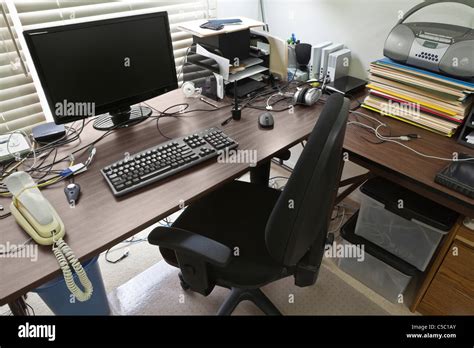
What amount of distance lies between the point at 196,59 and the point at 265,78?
0.39 metres

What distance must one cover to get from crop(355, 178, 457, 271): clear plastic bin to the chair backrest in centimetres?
54

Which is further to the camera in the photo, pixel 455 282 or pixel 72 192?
pixel 455 282

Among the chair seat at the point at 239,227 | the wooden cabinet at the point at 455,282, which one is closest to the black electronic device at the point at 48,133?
the chair seat at the point at 239,227

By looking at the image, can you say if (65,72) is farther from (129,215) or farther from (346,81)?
(346,81)

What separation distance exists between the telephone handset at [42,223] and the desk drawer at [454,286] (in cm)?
135

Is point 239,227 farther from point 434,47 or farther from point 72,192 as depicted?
point 434,47

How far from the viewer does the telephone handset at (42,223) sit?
0.84 m

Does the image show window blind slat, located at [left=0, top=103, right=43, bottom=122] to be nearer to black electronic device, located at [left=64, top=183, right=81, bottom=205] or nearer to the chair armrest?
black electronic device, located at [left=64, top=183, right=81, bottom=205]

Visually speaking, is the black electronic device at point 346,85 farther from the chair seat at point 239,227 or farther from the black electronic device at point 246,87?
the chair seat at point 239,227

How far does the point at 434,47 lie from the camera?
4.09 feet

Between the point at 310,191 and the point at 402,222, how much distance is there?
900 mm

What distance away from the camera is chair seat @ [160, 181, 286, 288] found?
108 cm

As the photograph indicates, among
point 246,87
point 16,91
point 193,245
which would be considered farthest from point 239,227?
point 16,91

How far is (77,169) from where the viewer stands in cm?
114
